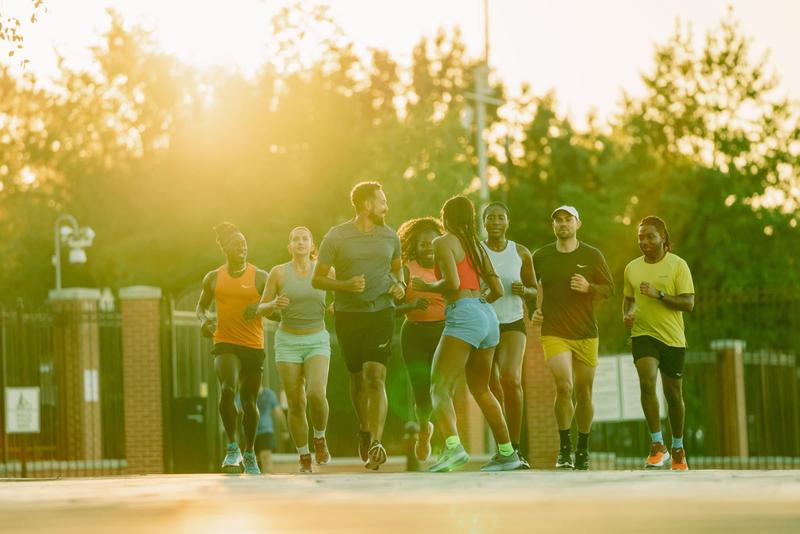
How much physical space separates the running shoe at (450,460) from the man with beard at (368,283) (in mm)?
478

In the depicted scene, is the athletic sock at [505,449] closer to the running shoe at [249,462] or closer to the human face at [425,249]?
the human face at [425,249]

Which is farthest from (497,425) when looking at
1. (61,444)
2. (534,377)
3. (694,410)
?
(694,410)

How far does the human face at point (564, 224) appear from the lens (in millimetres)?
11492

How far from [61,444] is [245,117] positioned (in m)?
19.2

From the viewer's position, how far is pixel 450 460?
10688 mm

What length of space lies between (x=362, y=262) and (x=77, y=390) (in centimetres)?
1250

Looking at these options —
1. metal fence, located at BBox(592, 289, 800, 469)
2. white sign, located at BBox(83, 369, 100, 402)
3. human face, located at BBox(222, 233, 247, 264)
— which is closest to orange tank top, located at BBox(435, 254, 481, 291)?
human face, located at BBox(222, 233, 247, 264)

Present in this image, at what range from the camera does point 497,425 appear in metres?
10.8

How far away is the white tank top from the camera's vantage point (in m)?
11.4

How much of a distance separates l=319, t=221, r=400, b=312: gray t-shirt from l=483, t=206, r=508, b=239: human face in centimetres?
76

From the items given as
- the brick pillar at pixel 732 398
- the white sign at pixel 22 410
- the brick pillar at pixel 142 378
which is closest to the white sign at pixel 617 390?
the brick pillar at pixel 142 378

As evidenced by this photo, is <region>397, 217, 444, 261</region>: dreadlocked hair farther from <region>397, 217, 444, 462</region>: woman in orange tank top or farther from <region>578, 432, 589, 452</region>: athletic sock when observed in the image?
<region>578, 432, 589, 452</region>: athletic sock

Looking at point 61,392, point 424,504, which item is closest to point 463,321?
point 424,504

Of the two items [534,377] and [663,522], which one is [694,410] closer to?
[534,377]
